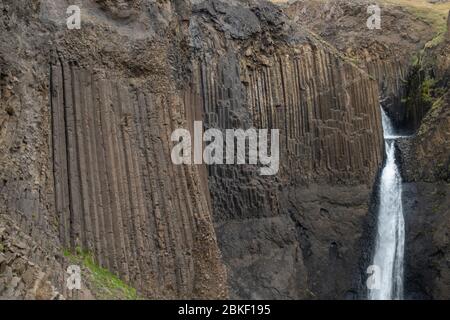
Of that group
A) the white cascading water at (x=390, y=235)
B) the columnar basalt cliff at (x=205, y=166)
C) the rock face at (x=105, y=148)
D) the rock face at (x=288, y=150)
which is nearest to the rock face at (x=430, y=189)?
the columnar basalt cliff at (x=205, y=166)

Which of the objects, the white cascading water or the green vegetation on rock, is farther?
the white cascading water

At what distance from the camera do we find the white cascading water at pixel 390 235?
78.1 ft

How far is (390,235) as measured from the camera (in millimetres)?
25391

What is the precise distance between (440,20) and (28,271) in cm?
3501

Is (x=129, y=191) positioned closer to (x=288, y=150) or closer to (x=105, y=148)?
(x=105, y=148)

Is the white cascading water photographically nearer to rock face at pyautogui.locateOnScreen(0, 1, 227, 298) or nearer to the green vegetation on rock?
rock face at pyautogui.locateOnScreen(0, 1, 227, 298)

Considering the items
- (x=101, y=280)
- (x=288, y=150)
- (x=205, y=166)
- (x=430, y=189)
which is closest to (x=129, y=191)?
(x=101, y=280)

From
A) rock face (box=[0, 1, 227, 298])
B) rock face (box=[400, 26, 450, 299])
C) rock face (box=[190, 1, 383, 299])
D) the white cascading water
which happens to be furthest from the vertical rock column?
rock face (box=[400, 26, 450, 299])

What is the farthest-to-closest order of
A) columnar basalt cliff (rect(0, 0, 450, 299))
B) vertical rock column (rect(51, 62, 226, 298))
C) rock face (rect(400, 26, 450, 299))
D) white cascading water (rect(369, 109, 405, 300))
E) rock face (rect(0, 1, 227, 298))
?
white cascading water (rect(369, 109, 405, 300))
rock face (rect(400, 26, 450, 299))
vertical rock column (rect(51, 62, 226, 298))
columnar basalt cliff (rect(0, 0, 450, 299))
rock face (rect(0, 1, 227, 298))

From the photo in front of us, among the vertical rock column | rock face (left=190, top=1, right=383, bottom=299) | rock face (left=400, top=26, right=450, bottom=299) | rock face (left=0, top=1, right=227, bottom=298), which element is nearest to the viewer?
rock face (left=0, top=1, right=227, bottom=298)

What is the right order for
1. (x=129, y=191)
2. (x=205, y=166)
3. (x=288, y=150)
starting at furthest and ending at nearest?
(x=288, y=150) < (x=205, y=166) < (x=129, y=191)

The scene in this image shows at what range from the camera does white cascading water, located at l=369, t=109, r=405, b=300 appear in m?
23.8

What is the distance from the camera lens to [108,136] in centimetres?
1388
